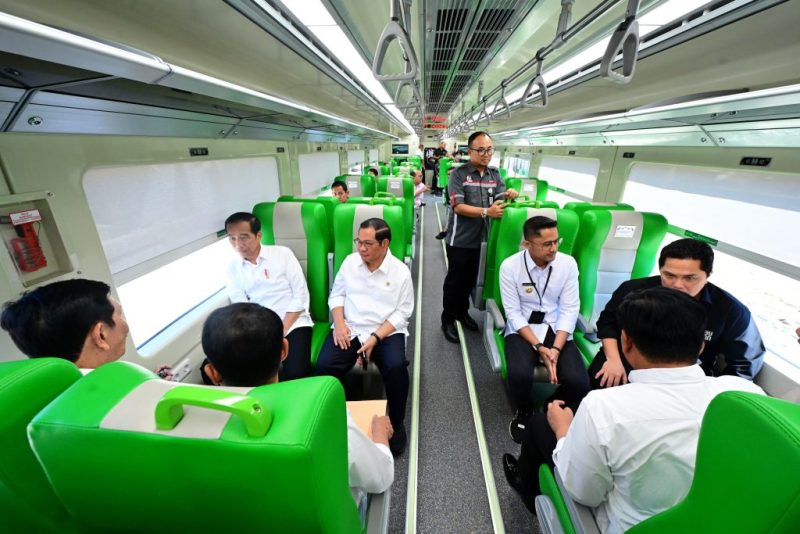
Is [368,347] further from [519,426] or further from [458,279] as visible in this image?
[458,279]

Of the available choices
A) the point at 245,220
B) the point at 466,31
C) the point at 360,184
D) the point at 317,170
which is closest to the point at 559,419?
the point at 245,220

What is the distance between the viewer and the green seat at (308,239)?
291 cm

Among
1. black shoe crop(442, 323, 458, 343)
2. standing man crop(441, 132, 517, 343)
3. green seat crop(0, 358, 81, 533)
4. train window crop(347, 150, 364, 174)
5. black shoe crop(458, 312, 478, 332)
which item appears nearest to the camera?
green seat crop(0, 358, 81, 533)

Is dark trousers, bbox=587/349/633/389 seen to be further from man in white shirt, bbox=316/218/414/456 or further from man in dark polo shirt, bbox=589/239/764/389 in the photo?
man in white shirt, bbox=316/218/414/456

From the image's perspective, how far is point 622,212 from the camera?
279 centimetres

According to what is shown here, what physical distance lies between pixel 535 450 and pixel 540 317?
3.68 ft

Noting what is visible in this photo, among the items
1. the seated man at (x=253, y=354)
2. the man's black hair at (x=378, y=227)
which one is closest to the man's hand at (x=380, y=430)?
the seated man at (x=253, y=354)

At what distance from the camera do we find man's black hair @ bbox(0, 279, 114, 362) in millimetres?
1141

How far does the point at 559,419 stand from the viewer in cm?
156

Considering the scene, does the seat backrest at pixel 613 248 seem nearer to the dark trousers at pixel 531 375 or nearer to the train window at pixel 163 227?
the dark trousers at pixel 531 375

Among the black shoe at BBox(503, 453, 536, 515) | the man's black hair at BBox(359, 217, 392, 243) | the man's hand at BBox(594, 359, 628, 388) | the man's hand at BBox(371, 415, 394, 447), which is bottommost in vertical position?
the black shoe at BBox(503, 453, 536, 515)

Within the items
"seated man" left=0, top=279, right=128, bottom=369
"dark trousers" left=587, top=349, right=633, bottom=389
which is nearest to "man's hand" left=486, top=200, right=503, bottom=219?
"dark trousers" left=587, top=349, right=633, bottom=389

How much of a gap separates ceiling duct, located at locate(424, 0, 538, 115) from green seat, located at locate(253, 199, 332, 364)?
209 centimetres

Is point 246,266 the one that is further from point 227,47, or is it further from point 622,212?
point 622,212
